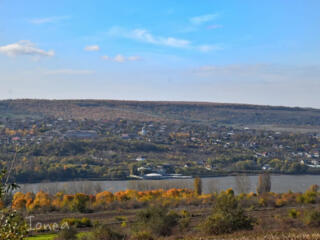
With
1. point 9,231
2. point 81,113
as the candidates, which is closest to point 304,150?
point 81,113

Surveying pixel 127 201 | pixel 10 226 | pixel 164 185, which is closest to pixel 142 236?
pixel 10 226

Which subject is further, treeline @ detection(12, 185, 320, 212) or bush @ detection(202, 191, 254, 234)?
treeline @ detection(12, 185, 320, 212)

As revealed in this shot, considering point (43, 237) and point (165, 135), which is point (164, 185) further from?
point (165, 135)

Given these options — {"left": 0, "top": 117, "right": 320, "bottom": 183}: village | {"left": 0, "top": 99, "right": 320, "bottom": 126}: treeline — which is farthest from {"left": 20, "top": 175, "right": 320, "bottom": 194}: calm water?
{"left": 0, "top": 99, "right": 320, "bottom": 126}: treeline

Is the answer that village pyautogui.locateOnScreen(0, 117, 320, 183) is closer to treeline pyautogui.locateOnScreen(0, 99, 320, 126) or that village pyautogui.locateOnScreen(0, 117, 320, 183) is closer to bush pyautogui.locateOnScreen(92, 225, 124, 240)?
treeline pyautogui.locateOnScreen(0, 99, 320, 126)

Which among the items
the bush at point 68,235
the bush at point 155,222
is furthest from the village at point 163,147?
the bush at point 68,235

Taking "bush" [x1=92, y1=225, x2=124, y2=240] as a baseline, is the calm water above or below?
below
